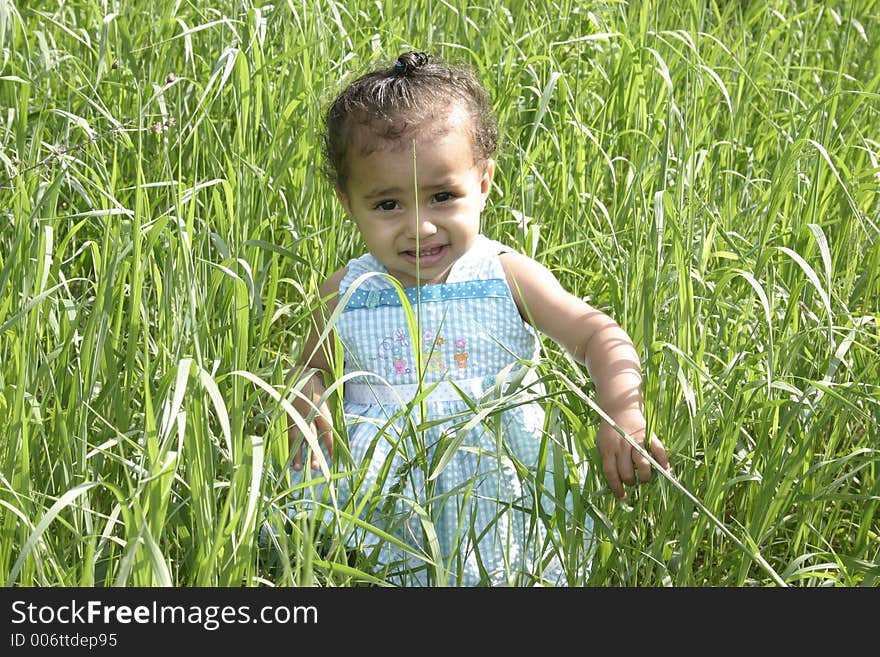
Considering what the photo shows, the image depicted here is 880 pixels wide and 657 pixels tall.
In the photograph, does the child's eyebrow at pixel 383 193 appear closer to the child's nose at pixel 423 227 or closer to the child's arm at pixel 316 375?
the child's nose at pixel 423 227

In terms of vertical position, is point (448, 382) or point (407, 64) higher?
point (407, 64)

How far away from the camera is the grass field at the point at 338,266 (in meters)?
Result: 1.92

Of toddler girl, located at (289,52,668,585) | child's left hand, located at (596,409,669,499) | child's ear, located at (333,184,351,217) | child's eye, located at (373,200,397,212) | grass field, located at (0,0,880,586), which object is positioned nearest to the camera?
grass field, located at (0,0,880,586)

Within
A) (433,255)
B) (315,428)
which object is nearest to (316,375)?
(315,428)

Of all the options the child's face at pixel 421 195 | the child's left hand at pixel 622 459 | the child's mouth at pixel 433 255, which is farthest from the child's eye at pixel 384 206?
the child's left hand at pixel 622 459

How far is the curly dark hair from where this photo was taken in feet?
7.63

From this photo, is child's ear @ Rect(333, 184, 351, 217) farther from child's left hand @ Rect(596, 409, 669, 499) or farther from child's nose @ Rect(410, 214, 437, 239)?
child's left hand @ Rect(596, 409, 669, 499)

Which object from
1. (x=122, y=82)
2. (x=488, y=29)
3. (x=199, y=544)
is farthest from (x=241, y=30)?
(x=199, y=544)

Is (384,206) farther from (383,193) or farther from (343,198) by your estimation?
(343,198)

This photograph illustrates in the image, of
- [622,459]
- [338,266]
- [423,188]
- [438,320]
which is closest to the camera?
[622,459]

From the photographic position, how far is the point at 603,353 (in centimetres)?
222

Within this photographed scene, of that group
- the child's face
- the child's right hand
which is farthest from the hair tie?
the child's right hand

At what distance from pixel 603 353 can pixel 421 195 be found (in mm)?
449

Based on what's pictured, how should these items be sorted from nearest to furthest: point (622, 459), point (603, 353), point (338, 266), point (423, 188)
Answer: point (622, 459) → point (603, 353) → point (423, 188) → point (338, 266)
